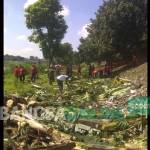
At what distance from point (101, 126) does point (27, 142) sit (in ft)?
10.9

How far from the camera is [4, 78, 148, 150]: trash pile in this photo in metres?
11.2

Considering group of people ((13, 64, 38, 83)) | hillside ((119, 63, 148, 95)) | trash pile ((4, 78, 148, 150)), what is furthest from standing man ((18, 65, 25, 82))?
hillside ((119, 63, 148, 95))

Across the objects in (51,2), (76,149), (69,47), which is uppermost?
(51,2)

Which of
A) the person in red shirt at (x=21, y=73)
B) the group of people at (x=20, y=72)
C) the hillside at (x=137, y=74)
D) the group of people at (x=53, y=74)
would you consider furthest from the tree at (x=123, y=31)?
the person in red shirt at (x=21, y=73)

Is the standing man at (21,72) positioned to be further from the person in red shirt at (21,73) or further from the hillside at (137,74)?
the hillside at (137,74)

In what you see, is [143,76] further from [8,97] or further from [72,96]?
[8,97]

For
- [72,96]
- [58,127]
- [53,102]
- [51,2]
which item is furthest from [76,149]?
[51,2]

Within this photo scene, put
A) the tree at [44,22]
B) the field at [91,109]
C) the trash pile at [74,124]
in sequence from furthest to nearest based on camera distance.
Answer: the tree at [44,22], the field at [91,109], the trash pile at [74,124]

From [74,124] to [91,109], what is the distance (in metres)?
3.52

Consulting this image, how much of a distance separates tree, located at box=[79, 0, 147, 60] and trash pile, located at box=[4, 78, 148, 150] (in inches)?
410

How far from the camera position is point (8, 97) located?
1520cm

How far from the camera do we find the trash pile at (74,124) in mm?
11159

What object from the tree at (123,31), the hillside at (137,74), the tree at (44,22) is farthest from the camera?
the tree at (44,22)

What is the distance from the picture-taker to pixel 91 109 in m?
16.9
